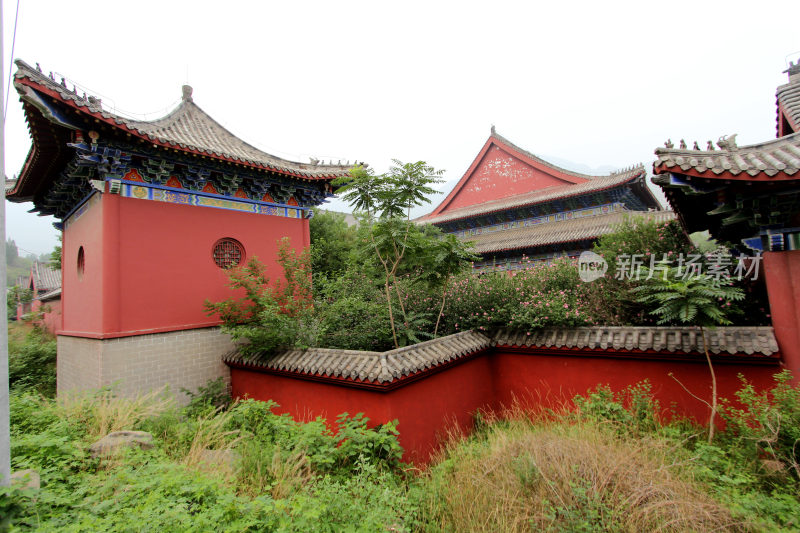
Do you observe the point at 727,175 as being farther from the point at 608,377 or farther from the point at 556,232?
the point at 556,232

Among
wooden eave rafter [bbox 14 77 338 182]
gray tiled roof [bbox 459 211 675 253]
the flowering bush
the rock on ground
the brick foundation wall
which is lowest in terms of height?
the rock on ground

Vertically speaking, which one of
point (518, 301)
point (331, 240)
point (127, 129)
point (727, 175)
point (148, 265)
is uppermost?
point (127, 129)

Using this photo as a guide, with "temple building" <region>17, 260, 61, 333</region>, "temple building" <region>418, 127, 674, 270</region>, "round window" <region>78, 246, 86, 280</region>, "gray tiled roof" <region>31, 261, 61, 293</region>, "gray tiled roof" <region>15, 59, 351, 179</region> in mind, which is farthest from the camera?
"gray tiled roof" <region>31, 261, 61, 293</region>

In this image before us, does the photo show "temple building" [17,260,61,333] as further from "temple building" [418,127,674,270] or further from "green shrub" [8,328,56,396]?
"temple building" [418,127,674,270]

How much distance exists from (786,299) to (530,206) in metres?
10.8

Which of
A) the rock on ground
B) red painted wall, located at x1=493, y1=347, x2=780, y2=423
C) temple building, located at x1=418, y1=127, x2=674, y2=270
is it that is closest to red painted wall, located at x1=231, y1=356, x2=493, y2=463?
red painted wall, located at x1=493, y1=347, x2=780, y2=423

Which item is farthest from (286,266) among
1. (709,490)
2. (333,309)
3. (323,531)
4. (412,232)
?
(709,490)

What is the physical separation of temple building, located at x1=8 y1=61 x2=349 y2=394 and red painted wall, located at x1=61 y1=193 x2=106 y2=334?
33 millimetres

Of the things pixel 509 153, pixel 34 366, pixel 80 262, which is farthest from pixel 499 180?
pixel 34 366

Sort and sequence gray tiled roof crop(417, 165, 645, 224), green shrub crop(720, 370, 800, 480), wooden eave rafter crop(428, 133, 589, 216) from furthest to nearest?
wooden eave rafter crop(428, 133, 589, 216), gray tiled roof crop(417, 165, 645, 224), green shrub crop(720, 370, 800, 480)

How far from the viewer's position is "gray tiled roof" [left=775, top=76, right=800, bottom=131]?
216 inches

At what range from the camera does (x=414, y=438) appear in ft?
16.3

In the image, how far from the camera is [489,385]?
672cm

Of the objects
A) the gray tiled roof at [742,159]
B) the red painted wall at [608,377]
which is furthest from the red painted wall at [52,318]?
the gray tiled roof at [742,159]
